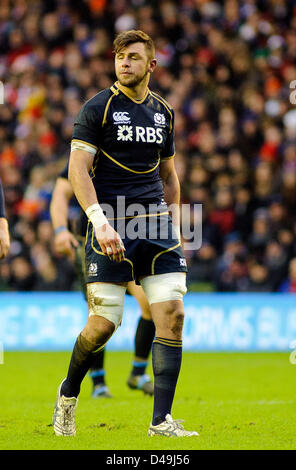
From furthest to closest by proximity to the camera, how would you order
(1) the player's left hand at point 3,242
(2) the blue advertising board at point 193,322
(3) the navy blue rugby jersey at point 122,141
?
1. (2) the blue advertising board at point 193,322
2. (1) the player's left hand at point 3,242
3. (3) the navy blue rugby jersey at point 122,141

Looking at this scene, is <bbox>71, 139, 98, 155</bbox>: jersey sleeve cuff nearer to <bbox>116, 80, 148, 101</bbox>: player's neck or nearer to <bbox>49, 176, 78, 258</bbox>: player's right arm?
<bbox>116, 80, 148, 101</bbox>: player's neck

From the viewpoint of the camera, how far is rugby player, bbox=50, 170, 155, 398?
7828mm

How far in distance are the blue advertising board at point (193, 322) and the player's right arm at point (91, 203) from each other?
25.7ft

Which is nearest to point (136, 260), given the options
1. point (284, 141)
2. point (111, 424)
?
point (111, 424)

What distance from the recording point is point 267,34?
58.2 ft

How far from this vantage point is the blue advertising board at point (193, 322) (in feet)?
43.9

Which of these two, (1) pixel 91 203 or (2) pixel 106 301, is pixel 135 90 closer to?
(1) pixel 91 203

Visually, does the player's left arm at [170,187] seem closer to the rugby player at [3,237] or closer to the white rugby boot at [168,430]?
the rugby player at [3,237]

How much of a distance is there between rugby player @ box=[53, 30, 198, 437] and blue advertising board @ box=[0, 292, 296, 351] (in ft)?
25.0

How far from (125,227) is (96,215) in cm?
31

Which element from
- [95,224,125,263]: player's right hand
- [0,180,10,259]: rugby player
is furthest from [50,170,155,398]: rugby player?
[95,224,125,263]: player's right hand

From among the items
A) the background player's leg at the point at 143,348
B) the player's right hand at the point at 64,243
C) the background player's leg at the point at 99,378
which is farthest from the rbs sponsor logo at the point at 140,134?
the background player's leg at the point at 99,378
